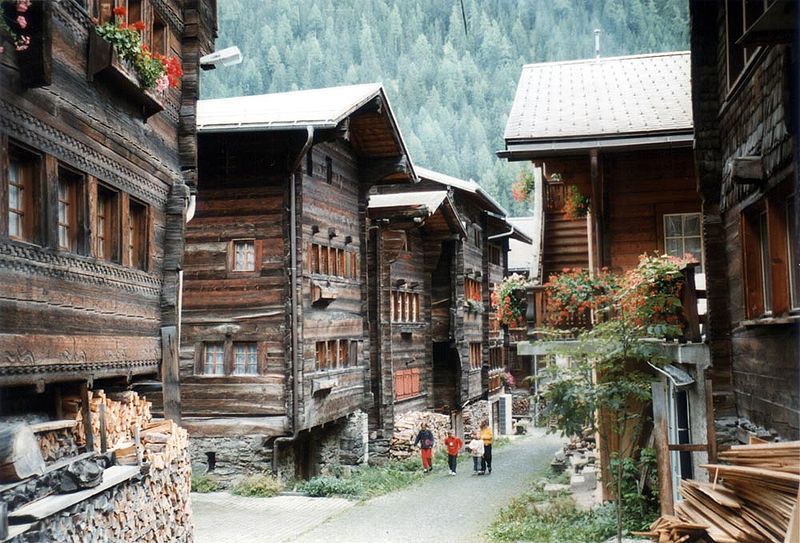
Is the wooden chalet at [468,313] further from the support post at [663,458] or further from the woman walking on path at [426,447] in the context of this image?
the support post at [663,458]

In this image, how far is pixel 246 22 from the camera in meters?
137

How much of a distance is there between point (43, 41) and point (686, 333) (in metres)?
9.76

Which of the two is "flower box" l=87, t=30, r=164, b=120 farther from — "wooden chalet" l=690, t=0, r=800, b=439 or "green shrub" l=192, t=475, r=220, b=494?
"green shrub" l=192, t=475, r=220, b=494

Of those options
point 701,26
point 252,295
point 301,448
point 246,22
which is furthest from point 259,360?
point 246,22

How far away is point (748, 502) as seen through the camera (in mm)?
7203

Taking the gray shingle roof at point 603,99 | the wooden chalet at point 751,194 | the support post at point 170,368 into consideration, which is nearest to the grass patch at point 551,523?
the wooden chalet at point 751,194

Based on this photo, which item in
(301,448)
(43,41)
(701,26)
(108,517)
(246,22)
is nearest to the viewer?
(43,41)

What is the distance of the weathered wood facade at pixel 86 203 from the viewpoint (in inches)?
344

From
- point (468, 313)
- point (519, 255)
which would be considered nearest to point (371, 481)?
point (468, 313)

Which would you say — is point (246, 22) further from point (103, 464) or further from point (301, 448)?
point (103, 464)

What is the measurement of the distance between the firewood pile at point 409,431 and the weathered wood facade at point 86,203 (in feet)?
53.8

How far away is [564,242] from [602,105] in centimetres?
377

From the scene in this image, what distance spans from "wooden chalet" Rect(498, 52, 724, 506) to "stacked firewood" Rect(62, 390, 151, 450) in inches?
276

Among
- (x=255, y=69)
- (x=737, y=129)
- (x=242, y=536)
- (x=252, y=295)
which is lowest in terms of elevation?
(x=242, y=536)
